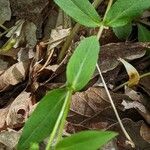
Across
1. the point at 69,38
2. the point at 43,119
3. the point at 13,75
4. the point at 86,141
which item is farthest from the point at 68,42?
the point at 86,141

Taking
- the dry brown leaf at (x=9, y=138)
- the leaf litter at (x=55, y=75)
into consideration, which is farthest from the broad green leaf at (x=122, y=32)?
the dry brown leaf at (x=9, y=138)

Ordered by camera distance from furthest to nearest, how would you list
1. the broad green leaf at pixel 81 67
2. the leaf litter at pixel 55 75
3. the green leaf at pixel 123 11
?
the leaf litter at pixel 55 75 < the green leaf at pixel 123 11 < the broad green leaf at pixel 81 67

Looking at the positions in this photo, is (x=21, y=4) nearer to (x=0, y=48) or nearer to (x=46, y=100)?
(x=0, y=48)

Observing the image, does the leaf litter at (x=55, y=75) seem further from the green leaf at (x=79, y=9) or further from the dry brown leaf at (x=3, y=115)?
the green leaf at (x=79, y=9)

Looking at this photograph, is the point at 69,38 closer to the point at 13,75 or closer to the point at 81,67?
the point at 13,75

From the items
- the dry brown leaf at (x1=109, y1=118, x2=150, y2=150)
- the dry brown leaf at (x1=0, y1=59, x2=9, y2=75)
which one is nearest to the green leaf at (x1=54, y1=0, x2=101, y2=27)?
the dry brown leaf at (x1=109, y1=118, x2=150, y2=150)

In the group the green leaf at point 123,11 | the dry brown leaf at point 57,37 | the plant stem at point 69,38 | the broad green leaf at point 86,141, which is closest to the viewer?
the broad green leaf at point 86,141
